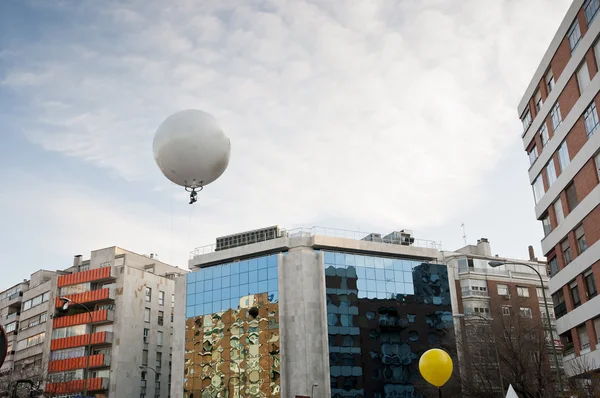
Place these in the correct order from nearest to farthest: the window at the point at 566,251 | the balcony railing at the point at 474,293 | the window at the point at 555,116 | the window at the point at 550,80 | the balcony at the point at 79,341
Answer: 1. the window at the point at 566,251
2. the window at the point at 555,116
3. the window at the point at 550,80
4. the balcony railing at the point at 474,293
5. the balcony at the point at 79,341

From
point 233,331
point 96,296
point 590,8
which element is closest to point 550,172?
point 590,8

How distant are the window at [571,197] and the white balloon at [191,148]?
87.7 feet

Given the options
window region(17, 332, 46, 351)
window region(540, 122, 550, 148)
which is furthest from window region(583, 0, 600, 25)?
window region(17, 332, 46, 351)

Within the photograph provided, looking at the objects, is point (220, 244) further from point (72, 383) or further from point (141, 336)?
point (72, 383)

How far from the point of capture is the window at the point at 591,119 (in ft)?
109

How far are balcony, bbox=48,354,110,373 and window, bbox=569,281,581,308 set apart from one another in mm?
47529

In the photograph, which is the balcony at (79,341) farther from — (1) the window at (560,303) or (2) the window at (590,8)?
(2) the window at (590,8)

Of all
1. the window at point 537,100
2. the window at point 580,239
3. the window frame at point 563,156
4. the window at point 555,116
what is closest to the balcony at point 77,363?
the window at point 537,100

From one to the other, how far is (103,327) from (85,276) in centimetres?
614

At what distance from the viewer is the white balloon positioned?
16.0 meters

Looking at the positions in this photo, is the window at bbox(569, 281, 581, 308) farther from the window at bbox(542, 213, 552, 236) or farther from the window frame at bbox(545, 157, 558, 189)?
the window frame at bbox(545, 157, 558, 189)

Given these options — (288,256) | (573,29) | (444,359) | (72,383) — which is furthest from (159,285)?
(444,359)

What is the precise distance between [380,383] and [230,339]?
15.0 metres

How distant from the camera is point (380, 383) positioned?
60.8 metres
